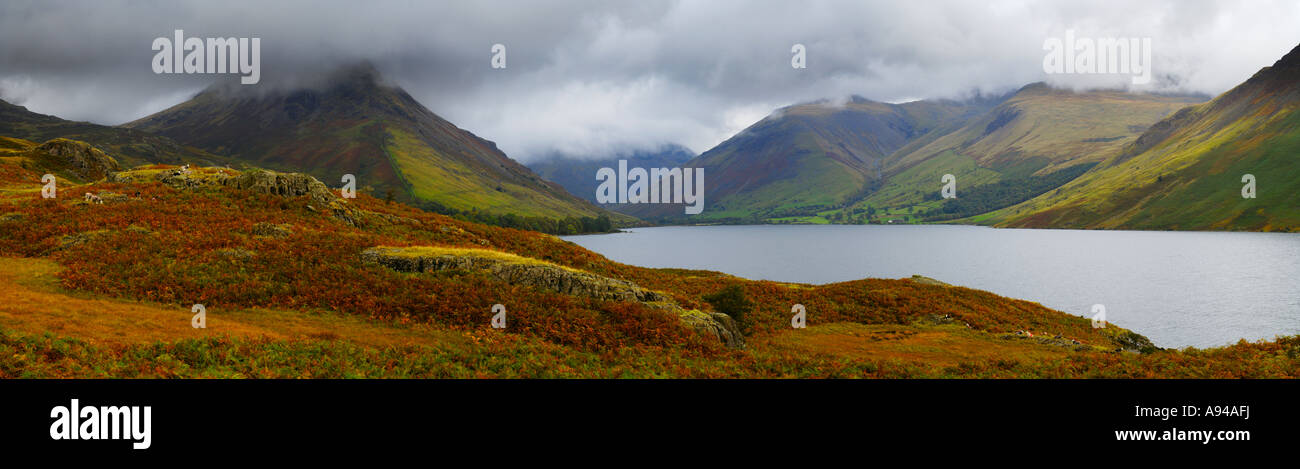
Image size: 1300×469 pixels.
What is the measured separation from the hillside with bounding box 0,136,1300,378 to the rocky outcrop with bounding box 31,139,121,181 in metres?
33.2

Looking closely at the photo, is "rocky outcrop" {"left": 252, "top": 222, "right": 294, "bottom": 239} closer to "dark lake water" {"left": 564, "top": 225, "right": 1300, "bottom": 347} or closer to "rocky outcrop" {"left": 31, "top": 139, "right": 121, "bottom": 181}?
"rocky outcrop" {"left": 31, "top": 139, "right": 121, "bottom": 181}

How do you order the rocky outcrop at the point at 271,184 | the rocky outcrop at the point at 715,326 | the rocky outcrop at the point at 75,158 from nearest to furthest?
the rocky outcrop at the point at 715,326
the rocky outcrop at the point at 271,184
the rocky outcrop at the point at 75,158

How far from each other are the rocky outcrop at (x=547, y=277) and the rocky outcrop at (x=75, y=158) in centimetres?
6308

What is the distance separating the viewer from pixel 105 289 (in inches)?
846

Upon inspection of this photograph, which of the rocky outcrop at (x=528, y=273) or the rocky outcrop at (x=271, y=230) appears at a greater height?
the rocky outcrop at (x=271, y=230)

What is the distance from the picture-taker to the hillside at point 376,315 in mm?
15438

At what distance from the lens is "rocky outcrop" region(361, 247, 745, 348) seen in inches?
984

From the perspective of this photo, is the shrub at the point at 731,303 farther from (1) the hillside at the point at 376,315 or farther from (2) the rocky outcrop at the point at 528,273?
(2) the rocky outcrop at the point at 528,273

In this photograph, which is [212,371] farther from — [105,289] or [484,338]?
[105,289]
